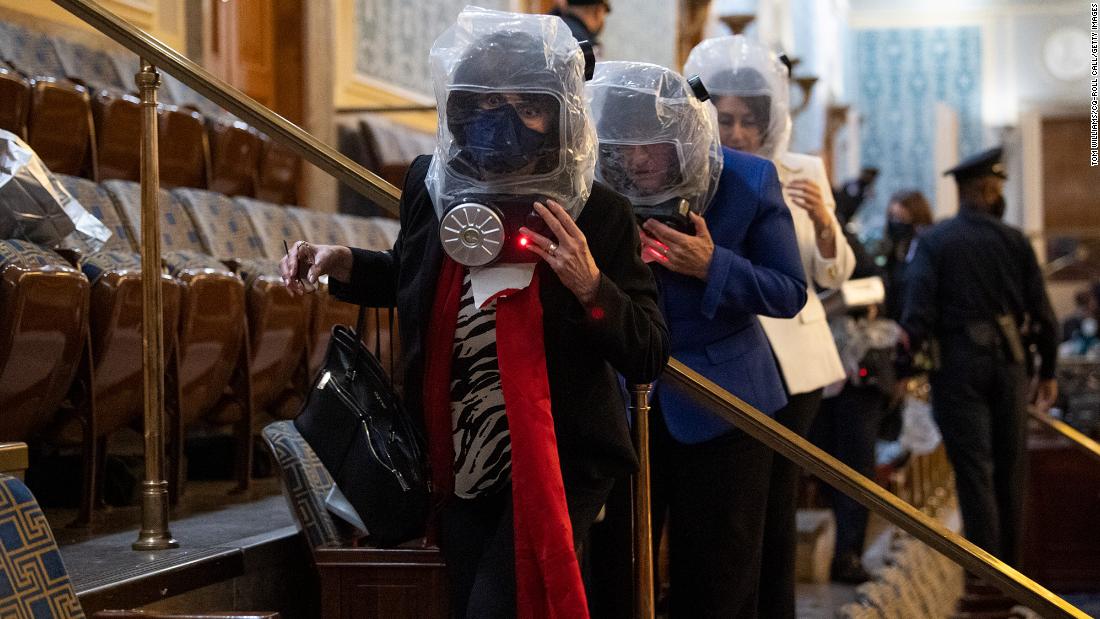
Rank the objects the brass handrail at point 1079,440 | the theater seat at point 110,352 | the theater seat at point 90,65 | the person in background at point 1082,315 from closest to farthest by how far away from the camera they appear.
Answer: the theater seat at point 110,352 < the theater seat at point 90,65 < the brass handrail at point 1079,440 < the person in background at point 1082,315

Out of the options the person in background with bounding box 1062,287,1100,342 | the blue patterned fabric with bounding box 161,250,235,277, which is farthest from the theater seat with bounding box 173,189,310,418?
the person in background with bounding box 1062,287,1100,342

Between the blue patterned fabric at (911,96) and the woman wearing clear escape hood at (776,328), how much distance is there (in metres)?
14.0

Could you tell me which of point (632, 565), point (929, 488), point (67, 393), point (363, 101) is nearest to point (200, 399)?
point (67, 393)

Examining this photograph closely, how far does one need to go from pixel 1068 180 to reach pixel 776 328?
48.0 feet

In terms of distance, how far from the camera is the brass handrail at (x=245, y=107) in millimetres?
2268

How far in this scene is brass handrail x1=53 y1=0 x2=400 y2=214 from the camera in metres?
2.27

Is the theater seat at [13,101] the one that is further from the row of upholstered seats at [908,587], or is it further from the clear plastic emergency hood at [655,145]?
the row of upholstered seats at [908,587]

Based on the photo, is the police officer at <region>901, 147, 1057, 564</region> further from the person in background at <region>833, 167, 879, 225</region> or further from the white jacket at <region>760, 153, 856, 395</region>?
the white jacket at <region>760, 153, 856, 395</region>

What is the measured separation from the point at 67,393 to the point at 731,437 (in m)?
1.27

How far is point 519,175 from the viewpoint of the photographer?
68.9 inches

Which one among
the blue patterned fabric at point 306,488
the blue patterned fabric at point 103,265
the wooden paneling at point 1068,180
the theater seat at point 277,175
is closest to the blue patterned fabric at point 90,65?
the theater seat at point 277,175

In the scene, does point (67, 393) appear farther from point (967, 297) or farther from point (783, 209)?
point (967, 297)

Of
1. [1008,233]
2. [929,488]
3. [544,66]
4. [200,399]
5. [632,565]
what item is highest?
[544,66]

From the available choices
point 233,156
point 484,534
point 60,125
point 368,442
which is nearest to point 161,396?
point 368,442
